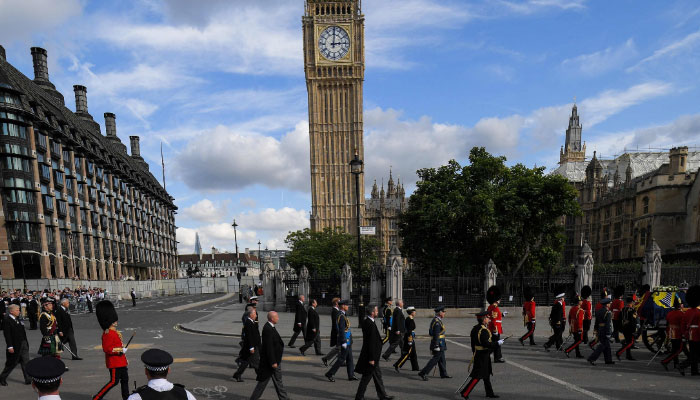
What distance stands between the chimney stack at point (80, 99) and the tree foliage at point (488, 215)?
73582 mm

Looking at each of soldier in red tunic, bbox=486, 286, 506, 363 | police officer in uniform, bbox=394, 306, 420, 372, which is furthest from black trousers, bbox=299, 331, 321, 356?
soldier in red tunic, bbox=486, 286, 506, 363

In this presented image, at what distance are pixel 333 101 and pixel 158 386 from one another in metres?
83.3

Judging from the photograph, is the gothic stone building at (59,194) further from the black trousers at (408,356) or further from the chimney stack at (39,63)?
the black trousers at (408,356)

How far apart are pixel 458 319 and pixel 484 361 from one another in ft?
53.2

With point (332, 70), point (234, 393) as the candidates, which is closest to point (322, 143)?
point (332, 70)

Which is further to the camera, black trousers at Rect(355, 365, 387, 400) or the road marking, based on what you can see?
the road marking

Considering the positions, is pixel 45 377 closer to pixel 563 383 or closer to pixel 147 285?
pixel 563 383

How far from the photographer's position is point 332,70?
84.6 metres

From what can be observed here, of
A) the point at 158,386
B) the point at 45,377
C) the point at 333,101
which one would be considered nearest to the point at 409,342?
the point at 158,386

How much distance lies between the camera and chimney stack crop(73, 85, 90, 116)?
89125mm

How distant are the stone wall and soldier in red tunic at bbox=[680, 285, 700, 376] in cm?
5301

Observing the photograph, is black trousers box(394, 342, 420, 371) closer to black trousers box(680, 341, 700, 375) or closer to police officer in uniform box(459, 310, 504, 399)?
police officer in uniform box(459, 310, 504, 399)

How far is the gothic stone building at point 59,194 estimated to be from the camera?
170ft

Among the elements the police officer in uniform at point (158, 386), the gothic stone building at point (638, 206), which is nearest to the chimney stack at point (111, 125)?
the gothic stone building at point (638, 206)
